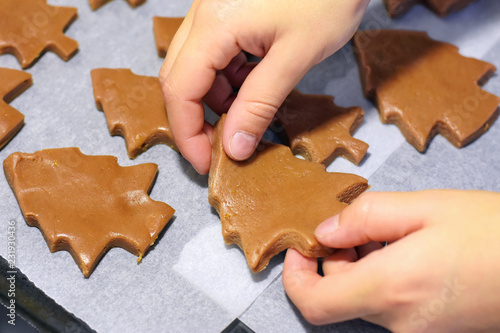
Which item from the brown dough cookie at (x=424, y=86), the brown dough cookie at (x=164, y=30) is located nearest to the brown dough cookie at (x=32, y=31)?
the brown dough cookie at (x=164, y=30)

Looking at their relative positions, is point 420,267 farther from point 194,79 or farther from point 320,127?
point 194,79

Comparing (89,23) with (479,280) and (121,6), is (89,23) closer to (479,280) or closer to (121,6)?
(121,6)

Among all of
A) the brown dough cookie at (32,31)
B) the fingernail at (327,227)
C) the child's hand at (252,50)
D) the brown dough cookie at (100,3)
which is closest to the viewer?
the fingernail at (327,227)

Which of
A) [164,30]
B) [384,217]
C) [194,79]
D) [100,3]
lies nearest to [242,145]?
[194,79]

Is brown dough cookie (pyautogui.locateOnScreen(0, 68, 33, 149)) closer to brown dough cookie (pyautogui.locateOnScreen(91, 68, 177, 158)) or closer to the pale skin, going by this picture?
brown dough cookie (pyautogui.locateOnScreen(91, 68, 177, 158))

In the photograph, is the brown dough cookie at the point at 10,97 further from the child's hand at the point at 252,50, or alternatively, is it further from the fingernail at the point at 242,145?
the fingernail at the point at 242,145

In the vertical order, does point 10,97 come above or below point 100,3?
below
